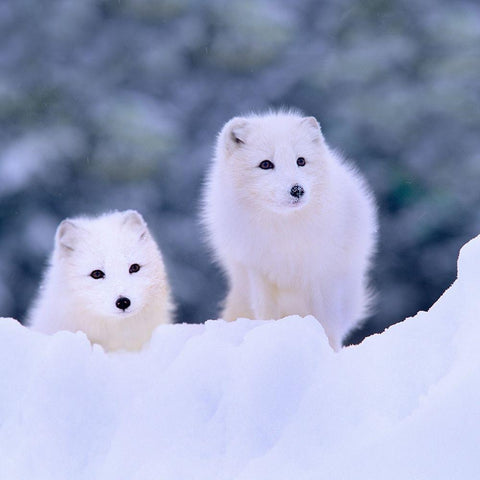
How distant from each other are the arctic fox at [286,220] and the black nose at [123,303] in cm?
36

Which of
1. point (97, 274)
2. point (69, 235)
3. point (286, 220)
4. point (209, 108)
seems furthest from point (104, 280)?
point (209, 108)

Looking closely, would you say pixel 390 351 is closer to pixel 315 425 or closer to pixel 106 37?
pixel 315 425

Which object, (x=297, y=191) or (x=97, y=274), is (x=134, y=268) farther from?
(x=297, y=191)

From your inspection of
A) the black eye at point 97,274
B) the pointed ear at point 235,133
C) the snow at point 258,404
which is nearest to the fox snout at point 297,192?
the pointed ear at point 235,133

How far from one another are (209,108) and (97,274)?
1521 millimetres

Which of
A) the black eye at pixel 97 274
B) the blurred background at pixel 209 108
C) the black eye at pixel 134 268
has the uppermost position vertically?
the blurred background at pixel 209 108

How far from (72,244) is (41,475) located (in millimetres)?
684

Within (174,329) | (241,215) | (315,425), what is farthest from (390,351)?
(241,215)

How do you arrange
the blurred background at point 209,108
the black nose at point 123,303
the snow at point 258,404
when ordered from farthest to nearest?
the blurred background at point 209,108 < the black nose at point 123,303 < the snow at point 258,404

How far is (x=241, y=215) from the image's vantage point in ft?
7.73

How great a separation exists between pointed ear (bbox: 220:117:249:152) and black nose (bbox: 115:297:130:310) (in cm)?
48

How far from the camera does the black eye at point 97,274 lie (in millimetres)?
2258

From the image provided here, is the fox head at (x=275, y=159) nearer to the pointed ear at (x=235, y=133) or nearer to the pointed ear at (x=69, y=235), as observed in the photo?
the pointed ear at (x=235, y=133)

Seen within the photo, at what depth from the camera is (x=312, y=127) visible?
7.68ft
